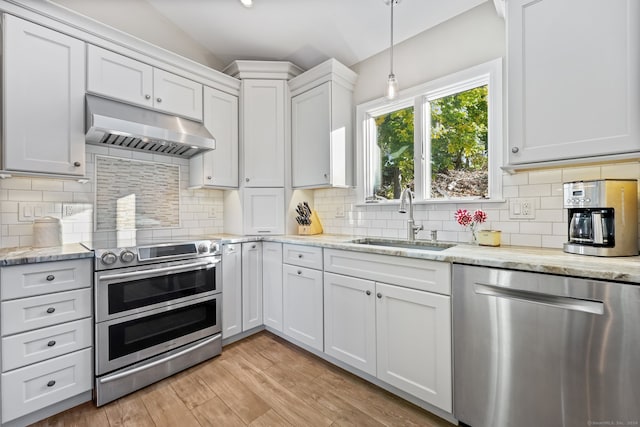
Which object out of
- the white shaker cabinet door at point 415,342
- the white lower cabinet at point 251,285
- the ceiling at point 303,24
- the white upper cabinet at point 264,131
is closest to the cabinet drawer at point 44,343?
the white lower cabinet at point 251,285

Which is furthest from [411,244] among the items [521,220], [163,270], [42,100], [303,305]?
[42,100]

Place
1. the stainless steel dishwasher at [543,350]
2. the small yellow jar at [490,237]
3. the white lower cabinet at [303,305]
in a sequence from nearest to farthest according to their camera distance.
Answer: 1. the stainless steel dishwasher at [543,350]
2. the small yellow jar at [490,237]
3. the white lower cabinet at [303,305]

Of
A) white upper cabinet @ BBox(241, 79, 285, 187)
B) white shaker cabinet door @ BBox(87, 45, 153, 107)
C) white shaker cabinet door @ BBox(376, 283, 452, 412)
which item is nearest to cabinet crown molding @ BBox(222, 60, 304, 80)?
white upper cabinet @ BBox(241, 79, 285, 187)

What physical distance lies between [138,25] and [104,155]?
4.16 ft

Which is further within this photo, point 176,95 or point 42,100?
point 176,95

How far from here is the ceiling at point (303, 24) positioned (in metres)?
2.22

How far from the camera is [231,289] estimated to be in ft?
8.18

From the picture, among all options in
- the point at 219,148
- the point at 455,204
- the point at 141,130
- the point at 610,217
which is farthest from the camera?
the point at 219,148

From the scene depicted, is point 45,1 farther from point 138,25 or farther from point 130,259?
point 130,259

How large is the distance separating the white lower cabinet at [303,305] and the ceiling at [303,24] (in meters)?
2.10

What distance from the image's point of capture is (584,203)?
1440 millimetres

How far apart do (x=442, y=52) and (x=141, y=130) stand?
2409 millimetres

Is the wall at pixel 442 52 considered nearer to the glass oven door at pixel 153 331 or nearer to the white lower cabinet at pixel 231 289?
the white lower cabinet at pixel 231 289

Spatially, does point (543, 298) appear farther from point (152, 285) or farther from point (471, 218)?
point (152, 285)
